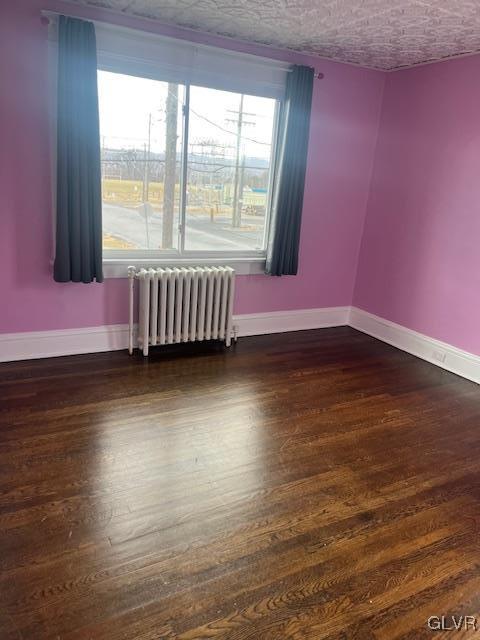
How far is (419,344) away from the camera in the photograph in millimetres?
4383

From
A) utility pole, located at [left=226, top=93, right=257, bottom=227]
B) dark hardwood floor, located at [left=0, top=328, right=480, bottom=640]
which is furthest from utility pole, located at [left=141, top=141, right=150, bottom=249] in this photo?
dark hardwood floor, located at [left=0, top=328, right=480, bottom=640]

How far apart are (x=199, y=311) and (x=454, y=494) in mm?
2372

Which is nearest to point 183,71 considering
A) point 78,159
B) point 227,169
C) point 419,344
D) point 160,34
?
point 160,34

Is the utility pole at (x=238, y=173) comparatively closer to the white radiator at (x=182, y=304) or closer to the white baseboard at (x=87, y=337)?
the white radiator at (x=182, y=304)

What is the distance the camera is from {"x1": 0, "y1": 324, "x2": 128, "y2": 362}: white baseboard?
3.62 metres

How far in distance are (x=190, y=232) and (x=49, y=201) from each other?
3.88 feet

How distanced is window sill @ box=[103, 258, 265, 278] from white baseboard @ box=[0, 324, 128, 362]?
1.54ft

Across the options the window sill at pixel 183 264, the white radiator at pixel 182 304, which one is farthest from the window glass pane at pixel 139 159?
the white radiator at pixel 182 304

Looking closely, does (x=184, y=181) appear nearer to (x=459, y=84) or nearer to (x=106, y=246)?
(x=106, y=246)

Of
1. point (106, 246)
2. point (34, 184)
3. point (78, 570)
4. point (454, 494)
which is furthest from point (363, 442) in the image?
point (34, 184)

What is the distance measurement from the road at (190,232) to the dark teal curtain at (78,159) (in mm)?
301

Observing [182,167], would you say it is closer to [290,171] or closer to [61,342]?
[290,171]

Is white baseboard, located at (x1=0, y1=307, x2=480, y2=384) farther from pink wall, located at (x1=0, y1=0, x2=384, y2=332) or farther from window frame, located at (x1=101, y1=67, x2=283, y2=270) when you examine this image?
window frame, located at (x1=101, y1=67, x2=283, y2=270)

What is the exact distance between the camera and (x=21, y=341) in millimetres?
3645
